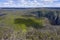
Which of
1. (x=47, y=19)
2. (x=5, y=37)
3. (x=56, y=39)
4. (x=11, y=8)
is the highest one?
(x=5, y=37)

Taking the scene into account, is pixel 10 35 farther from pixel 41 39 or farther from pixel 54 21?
pixel 54 21

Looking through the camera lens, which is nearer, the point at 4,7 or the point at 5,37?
the point at 5,37

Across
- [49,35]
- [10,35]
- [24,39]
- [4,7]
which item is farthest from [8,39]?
[4,7]

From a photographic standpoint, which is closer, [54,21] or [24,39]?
[24,39]

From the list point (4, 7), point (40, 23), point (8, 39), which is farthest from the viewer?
point (4, 7)

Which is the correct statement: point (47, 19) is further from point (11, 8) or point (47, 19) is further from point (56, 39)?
point (11, 8)

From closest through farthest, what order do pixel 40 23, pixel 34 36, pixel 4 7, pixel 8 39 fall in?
pixel 8 39 < pixel 34 36 < pixel 40 23 < pixel 4 7

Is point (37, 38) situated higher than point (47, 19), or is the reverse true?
point (37, 38)

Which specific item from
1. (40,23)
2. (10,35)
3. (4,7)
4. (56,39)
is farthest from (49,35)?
(4,7)

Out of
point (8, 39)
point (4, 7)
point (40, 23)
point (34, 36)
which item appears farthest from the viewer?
point (4, 7)
